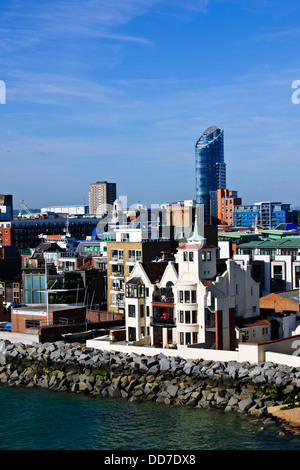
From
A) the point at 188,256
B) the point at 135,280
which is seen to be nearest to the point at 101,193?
the point at 135,280

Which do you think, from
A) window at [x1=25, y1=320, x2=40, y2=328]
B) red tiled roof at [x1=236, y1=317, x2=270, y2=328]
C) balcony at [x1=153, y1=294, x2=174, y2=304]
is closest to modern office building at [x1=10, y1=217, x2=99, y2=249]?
window at [x1=25, y1=320, x2=40, y2=328]

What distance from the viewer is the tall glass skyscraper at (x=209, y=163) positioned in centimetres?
18238

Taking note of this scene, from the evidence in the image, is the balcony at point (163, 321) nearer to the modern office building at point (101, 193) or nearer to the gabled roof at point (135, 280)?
the gabled roof at point (135, 280)

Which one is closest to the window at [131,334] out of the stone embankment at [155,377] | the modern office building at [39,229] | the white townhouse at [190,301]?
the white townhouse at [190,301]

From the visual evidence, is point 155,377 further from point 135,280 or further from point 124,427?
point 135,280

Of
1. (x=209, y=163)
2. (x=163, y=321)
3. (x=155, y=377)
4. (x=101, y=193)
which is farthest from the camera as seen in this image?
(x=209, y=163)

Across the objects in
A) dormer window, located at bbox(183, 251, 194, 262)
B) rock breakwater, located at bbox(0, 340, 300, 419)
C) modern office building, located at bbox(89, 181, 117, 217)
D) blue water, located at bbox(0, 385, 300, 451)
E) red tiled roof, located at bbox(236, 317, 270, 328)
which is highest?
modern office building, located at bbox(89, 181, 117, 217)

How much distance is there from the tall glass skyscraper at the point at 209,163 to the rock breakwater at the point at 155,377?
5855 inches

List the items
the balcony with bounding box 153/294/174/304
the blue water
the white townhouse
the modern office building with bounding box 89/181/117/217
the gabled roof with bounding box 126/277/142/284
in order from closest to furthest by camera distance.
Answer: the blue water, the white townhouse, the balcony with bounding box 153/294/174/304, the gabled roof with bounding box 126/277/142/284, the modern office building with bounding box 89/181/117/217

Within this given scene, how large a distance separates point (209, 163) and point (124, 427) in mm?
170092

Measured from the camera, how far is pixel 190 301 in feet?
93.0

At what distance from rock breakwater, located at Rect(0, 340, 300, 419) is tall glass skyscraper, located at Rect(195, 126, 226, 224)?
5855 inches

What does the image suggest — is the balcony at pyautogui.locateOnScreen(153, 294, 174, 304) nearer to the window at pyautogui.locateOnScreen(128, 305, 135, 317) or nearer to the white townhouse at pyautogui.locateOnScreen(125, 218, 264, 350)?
the white townhouse at pyautogui.locateOnScreen(125, 218, 264, 350)

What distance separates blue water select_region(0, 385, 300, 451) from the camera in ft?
66.4
